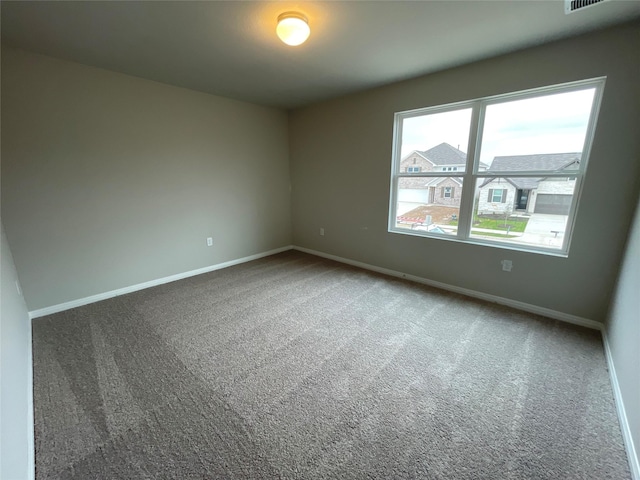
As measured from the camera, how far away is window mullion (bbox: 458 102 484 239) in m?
2.79

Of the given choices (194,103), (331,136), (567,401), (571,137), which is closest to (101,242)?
(194,103)

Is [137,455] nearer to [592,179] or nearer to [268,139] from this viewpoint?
[592,179]

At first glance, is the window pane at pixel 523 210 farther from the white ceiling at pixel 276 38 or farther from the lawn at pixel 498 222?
the white ceiling at pixel 276 38

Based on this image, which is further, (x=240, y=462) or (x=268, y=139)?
(x=268, y=139)

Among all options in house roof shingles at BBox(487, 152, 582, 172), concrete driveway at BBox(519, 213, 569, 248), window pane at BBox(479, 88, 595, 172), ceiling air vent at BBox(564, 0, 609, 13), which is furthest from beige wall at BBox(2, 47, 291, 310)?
concrete driveway at BBox(519, 213, 569, 248)

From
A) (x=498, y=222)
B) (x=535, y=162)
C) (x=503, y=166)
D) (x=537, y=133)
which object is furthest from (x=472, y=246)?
(x=537, y=133)

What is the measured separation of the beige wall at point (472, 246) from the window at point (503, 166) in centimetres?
11

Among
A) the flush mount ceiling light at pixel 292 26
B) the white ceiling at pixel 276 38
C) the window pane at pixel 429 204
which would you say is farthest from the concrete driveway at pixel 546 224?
the flush mount ceiling light at pixel 292 26

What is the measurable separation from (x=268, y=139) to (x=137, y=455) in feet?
13.3

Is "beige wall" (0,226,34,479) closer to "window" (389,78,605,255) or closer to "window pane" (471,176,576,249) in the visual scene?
"window" (389,78,605,255)

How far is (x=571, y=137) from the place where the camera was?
2.34 meters

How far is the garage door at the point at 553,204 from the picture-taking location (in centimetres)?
243

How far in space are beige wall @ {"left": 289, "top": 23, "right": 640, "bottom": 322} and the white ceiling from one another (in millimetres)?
214

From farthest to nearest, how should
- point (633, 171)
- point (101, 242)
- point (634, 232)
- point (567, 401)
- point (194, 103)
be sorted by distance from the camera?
1. point (194, 103)
2. point (101, 242)
3. point (633, 171)
4. point (634, 232)
5. point (567, 401)
